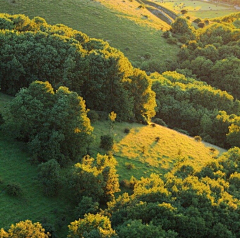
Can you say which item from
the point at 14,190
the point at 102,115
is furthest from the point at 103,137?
the point at 14,190

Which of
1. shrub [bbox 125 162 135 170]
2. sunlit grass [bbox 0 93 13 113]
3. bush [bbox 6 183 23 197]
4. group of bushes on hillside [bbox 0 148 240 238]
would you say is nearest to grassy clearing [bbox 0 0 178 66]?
sunlit grass [bbox 0 93 13 113]

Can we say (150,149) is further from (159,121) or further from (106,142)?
(159,121)

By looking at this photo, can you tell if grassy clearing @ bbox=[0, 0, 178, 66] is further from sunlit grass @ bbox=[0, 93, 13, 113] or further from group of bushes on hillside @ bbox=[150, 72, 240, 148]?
sunlit grass @ bbox=[0, 93, 13, 113]

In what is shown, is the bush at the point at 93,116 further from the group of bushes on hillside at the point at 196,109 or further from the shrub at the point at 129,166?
the group of bushes on hillside at the point at 196,109

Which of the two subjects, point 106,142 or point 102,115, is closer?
point 106,142

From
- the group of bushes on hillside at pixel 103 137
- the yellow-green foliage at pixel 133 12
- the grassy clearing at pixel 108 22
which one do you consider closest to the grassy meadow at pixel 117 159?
the group of bushes on hillside at pixel 103 137

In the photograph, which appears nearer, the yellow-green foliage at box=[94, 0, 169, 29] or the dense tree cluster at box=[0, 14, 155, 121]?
the dense tree cluster at box=[0, 14, 155, 121]

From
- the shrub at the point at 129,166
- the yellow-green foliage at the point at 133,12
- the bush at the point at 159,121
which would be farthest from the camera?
the yellow-green foliage at the point at 133,12
